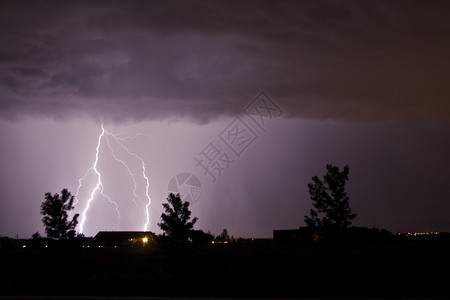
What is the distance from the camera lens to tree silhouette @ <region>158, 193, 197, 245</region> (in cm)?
2734

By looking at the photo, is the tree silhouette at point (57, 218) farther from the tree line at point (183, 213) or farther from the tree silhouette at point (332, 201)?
the tree silhouette at point (332, 201)

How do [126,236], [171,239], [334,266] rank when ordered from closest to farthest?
[334,266], [171,239], [126,236]

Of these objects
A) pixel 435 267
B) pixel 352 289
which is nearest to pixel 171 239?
pixel 352 289

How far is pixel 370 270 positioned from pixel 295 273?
3985 millimetres

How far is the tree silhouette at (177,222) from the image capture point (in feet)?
89.7

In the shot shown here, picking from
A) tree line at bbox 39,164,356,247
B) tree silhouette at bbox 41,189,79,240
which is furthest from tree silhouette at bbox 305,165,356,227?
tree silhouette at bbox 41,189,79,240

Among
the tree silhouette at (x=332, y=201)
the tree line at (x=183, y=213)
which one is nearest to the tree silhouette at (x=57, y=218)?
the tree line at (x=183, y=213)

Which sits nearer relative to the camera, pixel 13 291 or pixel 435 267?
pixel 13 291

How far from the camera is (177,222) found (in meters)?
27.5

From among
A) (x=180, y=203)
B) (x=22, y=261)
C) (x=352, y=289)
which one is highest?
(x=180, y=203)

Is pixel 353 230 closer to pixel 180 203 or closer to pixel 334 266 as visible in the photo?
pixel 334 266

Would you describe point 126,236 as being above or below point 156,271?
above

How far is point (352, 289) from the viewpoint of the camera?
58.9 ft

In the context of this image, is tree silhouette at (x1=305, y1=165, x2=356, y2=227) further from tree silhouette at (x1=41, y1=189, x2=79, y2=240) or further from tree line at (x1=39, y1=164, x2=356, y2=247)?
tree silhouette at (x1=41, y1=189, x2=79, y2=240)
